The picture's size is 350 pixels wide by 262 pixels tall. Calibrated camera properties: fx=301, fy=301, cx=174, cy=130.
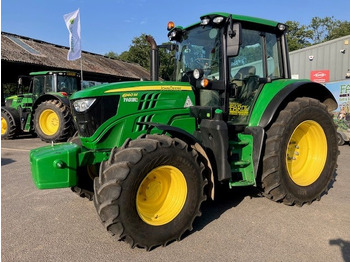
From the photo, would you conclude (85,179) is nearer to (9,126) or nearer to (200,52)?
(200,52)

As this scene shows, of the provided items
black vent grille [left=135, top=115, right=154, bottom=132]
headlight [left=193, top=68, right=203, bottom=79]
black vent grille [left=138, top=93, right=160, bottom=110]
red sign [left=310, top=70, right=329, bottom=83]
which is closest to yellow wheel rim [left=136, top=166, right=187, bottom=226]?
black vent grille [left=135, top=115, right=154, bottom=132]

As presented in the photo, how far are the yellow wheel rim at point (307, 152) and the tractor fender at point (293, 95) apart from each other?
0.46 m

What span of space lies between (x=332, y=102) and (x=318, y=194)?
1.46 metres

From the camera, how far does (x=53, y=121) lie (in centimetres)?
984

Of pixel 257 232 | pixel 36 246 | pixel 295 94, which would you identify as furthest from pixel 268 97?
pixel 36 246

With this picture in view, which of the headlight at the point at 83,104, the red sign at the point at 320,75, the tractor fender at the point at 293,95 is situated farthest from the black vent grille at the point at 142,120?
the red sign at the point at 320,75

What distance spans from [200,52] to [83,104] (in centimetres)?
160

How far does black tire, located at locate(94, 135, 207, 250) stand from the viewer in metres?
2.66

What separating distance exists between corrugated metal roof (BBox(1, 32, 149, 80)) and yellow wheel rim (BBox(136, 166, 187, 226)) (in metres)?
10.4

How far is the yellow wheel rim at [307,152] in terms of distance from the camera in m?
4.21

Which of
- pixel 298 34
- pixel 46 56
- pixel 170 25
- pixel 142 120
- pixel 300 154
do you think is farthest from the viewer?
pixel 298 34

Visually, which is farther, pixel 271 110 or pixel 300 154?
pixel 300 154

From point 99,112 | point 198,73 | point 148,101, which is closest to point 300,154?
point 198,73

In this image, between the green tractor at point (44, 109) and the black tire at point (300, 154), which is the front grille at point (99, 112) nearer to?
the black tire at point (300, 154)
